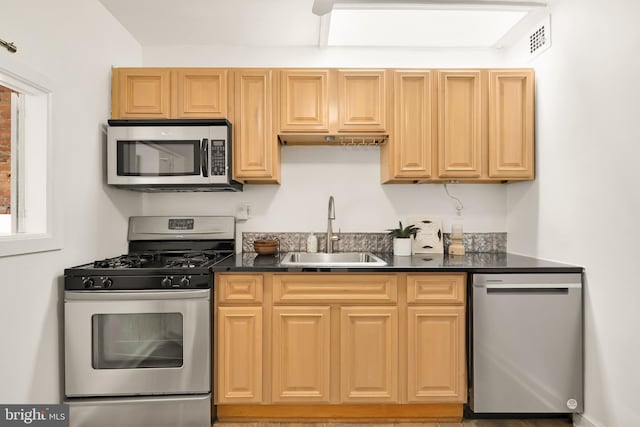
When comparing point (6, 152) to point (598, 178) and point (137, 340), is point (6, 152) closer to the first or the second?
point (137, 340)

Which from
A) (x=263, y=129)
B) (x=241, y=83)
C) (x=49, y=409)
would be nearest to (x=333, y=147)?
(x=263, y=129)

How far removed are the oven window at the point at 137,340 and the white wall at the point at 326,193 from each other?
100 cm

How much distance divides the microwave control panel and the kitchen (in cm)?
52

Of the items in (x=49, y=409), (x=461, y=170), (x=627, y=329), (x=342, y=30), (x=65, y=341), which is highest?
(x=342, y=30)

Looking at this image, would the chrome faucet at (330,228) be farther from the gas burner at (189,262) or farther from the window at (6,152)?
the window at (6,152)

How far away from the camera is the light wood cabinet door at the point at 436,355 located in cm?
232

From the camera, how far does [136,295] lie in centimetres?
220

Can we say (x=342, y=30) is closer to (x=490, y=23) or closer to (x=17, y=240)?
(x=490, y=23)

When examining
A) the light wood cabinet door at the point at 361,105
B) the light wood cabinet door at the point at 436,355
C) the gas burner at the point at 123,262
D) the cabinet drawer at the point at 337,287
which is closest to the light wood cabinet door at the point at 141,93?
the gas burner at the point at 123,262

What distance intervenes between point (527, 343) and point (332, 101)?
1914 mm

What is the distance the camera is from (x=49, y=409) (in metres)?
2.02

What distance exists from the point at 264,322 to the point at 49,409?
3.80 feet

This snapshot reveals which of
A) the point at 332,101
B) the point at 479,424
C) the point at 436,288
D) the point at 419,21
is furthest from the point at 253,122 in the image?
the point at 479,424

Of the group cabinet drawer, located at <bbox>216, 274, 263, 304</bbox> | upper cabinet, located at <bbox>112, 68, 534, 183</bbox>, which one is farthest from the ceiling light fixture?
cabinet drawer, located at <bbox>216, 274, 263, 304</bbox>
